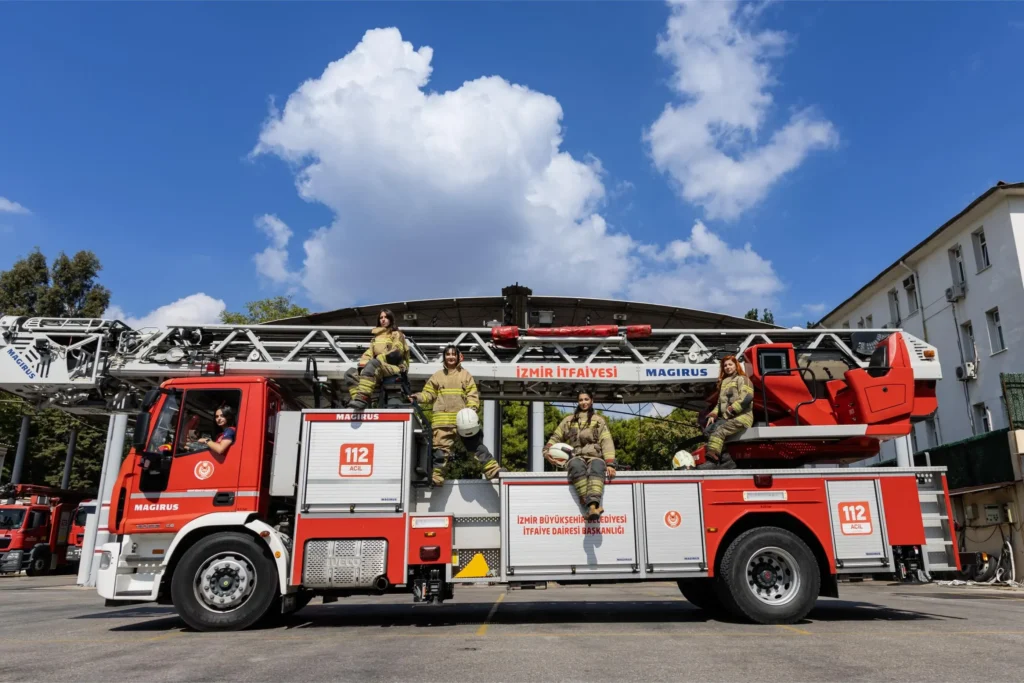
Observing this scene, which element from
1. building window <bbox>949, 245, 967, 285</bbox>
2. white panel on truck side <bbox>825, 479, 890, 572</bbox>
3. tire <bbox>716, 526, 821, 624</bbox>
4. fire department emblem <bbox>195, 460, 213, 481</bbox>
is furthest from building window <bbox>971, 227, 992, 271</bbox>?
fire department emblem <bbox>195, 460, 213, 481</bbox>

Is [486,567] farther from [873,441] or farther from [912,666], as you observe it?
[873,441]

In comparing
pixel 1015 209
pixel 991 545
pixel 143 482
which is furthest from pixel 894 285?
pixel 143 482

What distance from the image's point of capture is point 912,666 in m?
5.16

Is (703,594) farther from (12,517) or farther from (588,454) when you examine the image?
(12,517)

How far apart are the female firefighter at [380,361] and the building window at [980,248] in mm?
22944

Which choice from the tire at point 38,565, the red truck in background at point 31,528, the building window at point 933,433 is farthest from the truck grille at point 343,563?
the building window at point 933,433

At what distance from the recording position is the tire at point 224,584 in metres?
7.29

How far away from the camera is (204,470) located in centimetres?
773

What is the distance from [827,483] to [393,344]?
5519 millimetres

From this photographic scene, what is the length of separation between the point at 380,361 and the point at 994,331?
2319cm

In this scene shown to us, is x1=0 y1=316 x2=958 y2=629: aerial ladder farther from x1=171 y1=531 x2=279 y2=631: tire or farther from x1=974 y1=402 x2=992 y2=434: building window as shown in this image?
x1=974 y1=402 x2=992 y2=434: building window

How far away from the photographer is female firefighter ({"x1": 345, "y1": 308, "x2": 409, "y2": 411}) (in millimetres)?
8172

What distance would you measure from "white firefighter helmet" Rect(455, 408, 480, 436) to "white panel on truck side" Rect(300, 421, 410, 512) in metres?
0.65

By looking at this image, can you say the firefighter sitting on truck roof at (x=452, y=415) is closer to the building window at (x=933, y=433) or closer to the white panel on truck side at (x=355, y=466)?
the white panel on truck side at (x=355, y=466)
